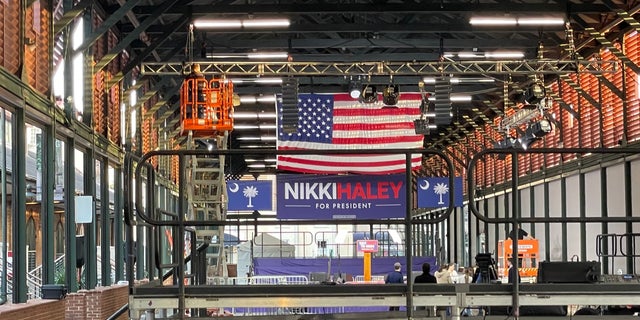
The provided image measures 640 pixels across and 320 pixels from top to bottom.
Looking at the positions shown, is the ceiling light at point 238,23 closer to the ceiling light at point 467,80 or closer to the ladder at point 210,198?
the ladder at point 210,198

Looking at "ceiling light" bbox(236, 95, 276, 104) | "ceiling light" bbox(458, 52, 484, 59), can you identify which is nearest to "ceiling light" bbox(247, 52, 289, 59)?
"ceiling light" bbox(458, 52, 484, 59)

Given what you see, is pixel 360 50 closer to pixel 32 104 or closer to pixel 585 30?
pixel 585 30

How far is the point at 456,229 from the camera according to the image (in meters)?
45.8

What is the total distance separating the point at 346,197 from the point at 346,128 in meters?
4.66

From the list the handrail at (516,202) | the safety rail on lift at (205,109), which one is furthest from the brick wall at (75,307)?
the handrail at (516,202)

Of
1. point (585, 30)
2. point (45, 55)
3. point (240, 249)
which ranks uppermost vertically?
point (585, 30)

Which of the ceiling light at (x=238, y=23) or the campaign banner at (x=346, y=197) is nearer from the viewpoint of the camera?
the campaign banner at (x=346, y=197)

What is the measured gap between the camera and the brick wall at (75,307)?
14062 mm

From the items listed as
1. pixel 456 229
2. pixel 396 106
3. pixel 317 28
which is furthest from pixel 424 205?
→ pixel 456 229

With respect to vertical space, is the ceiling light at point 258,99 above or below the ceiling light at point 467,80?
above

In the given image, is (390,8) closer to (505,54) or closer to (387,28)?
(387,28)

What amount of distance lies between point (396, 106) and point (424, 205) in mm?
3143

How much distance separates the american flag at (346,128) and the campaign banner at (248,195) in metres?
1.21

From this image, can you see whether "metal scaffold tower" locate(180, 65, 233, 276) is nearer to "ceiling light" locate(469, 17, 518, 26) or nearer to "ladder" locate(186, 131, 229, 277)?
"ladder" locate(186, 131, 229, 277)
